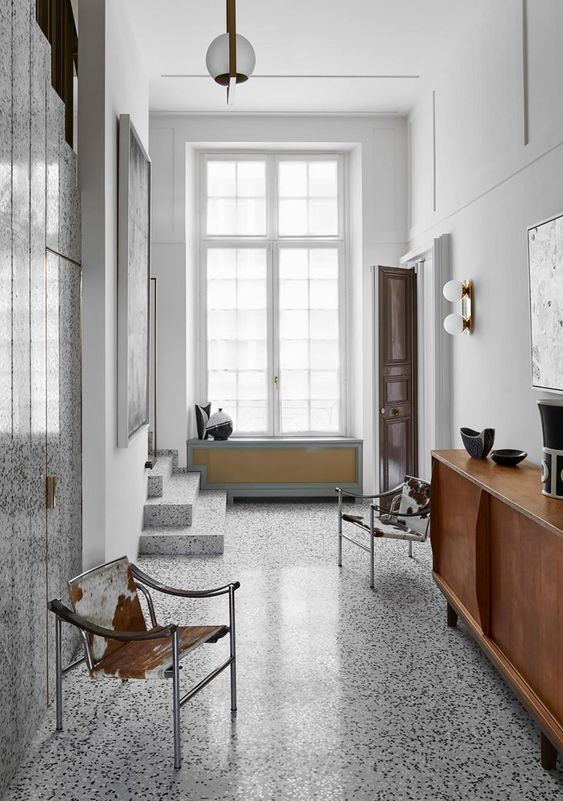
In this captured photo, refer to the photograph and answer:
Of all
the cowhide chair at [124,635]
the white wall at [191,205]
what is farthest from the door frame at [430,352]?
the cowhide chair at [124,635]

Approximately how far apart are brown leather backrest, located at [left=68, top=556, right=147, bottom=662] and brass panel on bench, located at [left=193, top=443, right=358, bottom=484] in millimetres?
3912

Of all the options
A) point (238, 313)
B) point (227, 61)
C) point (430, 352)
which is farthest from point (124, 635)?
point (238, 313)

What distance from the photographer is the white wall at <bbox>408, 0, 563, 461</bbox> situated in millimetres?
3617

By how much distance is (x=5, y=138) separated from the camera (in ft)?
7.59

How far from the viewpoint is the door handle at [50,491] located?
2893 millimetres

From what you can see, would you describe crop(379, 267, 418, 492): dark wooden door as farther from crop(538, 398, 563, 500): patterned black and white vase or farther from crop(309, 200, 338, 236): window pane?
crop(538, 398, 563, 500): patterned black and white vase

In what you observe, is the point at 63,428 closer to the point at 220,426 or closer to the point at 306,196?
the point at 220,426

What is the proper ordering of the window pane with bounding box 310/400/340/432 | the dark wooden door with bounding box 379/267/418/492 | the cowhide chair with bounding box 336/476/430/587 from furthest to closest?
the window pane with bounding box 310/400/340/432 → the dark wooden door with bounding box 379/267/418/492 → the cowhide chair with bounding box 336/476/430/587

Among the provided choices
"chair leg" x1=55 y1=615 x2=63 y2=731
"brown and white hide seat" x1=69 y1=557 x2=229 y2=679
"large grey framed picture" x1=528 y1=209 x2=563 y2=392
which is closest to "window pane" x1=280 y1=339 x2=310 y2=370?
"large grey framed picture" x1=528 y1=209 x2=563 y2=392

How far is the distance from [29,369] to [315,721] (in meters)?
1.83

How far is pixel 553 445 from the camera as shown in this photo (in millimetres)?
2693

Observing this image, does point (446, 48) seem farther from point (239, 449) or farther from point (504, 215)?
point (239, 449)

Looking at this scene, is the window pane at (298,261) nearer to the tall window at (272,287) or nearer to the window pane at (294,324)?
the tall window at (272,287)

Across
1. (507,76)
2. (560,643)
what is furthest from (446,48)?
(560,643)
